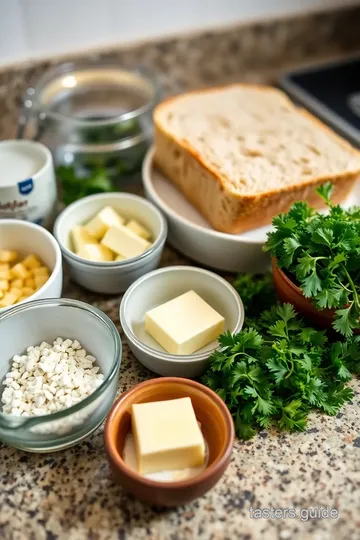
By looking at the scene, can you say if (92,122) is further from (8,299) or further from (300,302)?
(300,302)

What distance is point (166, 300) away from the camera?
1091mm

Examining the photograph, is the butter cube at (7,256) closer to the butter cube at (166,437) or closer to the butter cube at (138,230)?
the butter cube at (138,230)

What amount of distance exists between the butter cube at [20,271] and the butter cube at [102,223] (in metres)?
0.16

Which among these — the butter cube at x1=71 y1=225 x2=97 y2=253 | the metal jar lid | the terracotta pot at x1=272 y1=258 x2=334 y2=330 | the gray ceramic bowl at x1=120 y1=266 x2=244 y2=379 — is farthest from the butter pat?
the metal jar lid

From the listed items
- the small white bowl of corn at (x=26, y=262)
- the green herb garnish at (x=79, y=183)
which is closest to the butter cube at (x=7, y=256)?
the small white bowl of corn at (x=26, y=262)

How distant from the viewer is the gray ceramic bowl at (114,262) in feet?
3.45

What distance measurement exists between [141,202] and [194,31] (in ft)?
2.01

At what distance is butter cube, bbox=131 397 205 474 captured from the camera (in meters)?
0.78

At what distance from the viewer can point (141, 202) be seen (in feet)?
3.83

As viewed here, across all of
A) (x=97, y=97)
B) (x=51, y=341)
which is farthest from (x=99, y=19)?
(x=51, y=341)

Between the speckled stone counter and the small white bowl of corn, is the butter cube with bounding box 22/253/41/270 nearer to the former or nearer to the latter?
the small white bowl of corn

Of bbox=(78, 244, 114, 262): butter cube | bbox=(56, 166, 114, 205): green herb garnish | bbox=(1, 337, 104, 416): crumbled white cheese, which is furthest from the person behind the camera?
bbox=(56, 166, 114, 205): green herb garnish

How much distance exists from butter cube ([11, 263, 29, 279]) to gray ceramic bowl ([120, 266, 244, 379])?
0.20 m

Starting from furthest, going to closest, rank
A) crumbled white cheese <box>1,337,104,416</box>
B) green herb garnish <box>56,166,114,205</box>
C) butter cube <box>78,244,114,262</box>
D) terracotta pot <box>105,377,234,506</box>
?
green herb garnish <box>56,166,114,205</box> → butter cube <box>78,244,114,262</box> → crumbled white cheese <box>1,337,104,416</box> → terracotta pot <box>105,377,234,506</box>
